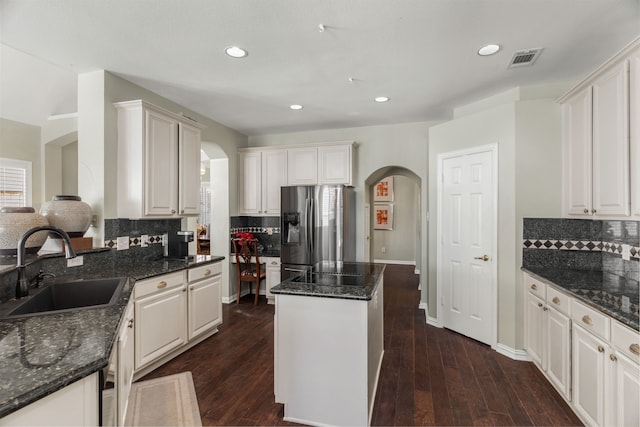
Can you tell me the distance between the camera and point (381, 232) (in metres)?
8.71

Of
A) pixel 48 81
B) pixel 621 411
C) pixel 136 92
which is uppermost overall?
pixel 48 81

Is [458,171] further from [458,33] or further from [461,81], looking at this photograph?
[458,33]

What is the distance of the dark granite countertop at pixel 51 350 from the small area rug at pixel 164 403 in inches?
37.0

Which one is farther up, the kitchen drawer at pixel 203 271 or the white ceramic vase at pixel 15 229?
the white ceramic vase at pixel 15 229

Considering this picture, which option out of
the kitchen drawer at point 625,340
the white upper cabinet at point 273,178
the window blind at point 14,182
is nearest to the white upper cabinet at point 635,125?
the kitchen drawer at point 625,340

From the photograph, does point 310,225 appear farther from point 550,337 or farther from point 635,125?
point 635,125

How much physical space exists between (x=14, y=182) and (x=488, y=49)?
6110mm

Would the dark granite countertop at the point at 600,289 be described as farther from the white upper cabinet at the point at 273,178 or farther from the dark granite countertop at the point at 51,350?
the white upper cabinet at the point at 273,178

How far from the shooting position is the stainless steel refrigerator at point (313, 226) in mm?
4367

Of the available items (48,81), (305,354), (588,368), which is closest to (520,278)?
(588,368)

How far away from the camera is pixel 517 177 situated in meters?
3.01

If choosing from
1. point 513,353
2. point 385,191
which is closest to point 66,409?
point 513,353

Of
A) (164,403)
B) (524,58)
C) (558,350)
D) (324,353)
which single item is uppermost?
(524,58)

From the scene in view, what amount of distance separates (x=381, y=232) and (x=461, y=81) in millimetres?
5906
